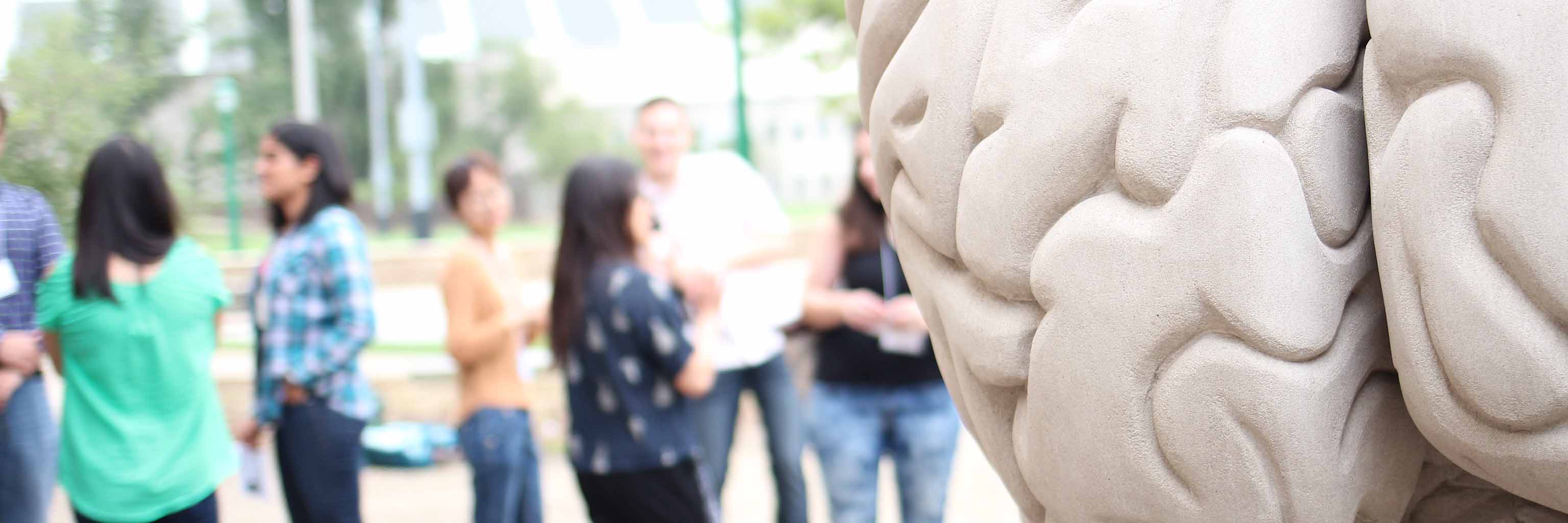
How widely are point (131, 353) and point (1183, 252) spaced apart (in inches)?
106

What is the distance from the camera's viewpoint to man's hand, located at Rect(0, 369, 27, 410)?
3230 mm

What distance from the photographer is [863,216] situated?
3.78 metres

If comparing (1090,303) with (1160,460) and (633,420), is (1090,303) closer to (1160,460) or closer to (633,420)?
(1160,460)

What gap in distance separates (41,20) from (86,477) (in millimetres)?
2029

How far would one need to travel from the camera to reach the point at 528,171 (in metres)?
9.43

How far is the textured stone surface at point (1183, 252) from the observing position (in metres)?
1.36

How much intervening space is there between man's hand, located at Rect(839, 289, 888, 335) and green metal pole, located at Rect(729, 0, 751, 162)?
4.08 m

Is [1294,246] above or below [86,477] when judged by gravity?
A: above

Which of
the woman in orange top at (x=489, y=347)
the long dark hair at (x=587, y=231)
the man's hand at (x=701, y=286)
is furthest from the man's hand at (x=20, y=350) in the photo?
the man's hand at (x=701, y=286)

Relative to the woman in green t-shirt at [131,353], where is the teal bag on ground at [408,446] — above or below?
below

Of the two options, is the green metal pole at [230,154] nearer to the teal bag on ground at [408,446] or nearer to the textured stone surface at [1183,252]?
the teal bag on ground at [408,446]

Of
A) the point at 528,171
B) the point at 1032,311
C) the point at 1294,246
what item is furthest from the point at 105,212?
the point at 528,171

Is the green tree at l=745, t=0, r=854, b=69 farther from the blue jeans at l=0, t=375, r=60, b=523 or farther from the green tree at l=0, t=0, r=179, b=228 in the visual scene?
the blue jeans at l=0, t=375, r=60, b=523

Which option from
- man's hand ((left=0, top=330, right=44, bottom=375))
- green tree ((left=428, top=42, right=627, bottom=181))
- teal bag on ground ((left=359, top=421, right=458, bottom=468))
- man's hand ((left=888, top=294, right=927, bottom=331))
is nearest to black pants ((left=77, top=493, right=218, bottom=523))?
man's hand ((left=0, top=330, right=44, bottom=375))
